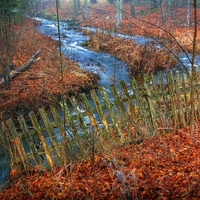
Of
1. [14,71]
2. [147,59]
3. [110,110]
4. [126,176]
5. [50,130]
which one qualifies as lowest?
[126,176]

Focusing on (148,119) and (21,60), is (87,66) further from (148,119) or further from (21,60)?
(148,119)

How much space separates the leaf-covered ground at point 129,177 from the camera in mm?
3289

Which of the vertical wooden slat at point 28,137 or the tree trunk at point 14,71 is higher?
the tree trunk at point 14,71

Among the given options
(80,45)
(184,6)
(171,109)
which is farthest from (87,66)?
(184,6)

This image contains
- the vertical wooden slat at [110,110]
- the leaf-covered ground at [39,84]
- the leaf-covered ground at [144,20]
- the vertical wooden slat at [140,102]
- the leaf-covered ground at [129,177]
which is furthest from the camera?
the leaf-covered ground at [144,20]

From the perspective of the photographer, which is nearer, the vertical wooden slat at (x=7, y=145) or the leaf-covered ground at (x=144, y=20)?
the vertical wooden slat at (x=7, y=145)

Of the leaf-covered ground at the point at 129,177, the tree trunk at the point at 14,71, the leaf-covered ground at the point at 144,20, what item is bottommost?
the leaf-covered ground at the point at 129,177

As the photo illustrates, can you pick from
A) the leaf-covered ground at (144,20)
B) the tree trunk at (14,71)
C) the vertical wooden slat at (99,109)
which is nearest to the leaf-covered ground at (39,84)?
the tree trunk at (14,71)

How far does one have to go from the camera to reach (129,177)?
3.21m


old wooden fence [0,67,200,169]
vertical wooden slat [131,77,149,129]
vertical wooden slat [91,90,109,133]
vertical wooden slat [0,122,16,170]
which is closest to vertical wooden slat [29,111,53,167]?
old wooden fence [0,67,200,169]

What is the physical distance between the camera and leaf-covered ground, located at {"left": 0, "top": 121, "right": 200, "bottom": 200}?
3.29 metres

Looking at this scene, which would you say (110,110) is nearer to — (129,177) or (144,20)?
(129,177)

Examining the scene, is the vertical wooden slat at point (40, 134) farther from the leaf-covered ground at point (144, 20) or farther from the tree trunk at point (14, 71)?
the leaf-covered ground at point (144, 20)

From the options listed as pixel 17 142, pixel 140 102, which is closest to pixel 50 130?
pixel 17 142
